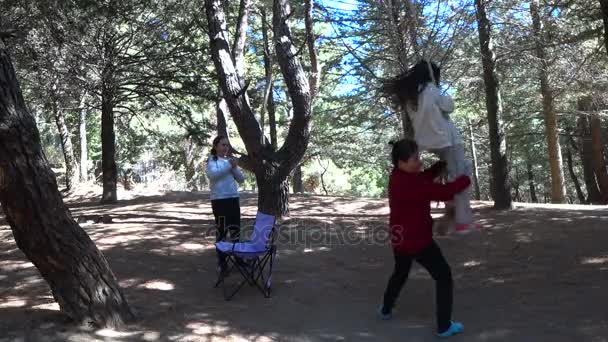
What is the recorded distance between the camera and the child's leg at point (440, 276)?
4.09 meters

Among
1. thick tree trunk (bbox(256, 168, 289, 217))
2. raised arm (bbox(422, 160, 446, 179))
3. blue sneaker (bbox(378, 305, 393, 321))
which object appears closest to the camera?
raised arm (bbox(422, 160, 446, 179))

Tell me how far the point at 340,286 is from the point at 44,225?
3.23 m

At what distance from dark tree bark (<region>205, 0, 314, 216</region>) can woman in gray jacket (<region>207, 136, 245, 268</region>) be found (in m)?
2.35

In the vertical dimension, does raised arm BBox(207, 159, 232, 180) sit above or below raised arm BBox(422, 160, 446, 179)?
above

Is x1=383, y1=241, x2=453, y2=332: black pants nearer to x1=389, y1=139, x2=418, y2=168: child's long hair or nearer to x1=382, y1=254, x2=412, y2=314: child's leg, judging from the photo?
x1=382, y1=254, x2=412, y2=314: child's leg

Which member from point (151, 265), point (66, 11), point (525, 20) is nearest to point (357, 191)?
point (525, 20)

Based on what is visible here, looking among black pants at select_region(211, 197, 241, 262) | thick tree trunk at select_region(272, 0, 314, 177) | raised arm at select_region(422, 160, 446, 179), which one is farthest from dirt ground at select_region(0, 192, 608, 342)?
thick tree trunk at select_region(272, 0, 314, 177)

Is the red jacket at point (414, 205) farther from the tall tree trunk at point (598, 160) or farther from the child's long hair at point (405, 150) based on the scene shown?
the tall tree trunk at point (598, 160)

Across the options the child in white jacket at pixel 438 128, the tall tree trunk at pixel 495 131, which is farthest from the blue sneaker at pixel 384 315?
the tall tree trunk at pixel 495 131

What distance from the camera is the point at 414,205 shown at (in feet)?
13.5

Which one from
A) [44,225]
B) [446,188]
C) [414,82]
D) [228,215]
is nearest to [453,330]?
[446,188]

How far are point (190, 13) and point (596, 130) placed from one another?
40.9 ft

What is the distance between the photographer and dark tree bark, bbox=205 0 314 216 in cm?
823

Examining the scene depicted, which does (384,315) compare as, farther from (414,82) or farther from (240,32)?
(240,32)
